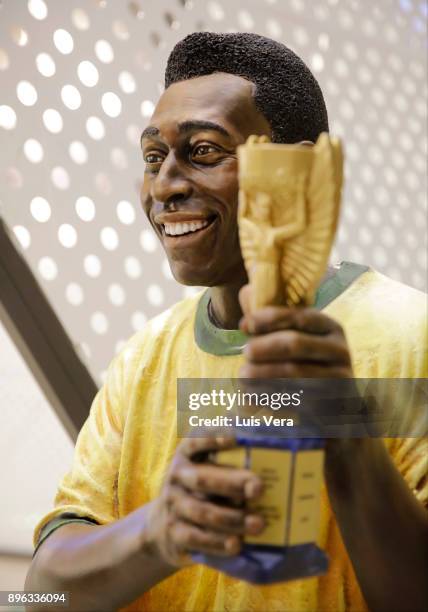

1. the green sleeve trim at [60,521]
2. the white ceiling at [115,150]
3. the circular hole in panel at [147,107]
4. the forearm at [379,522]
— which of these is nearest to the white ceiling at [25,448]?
the white ceiling at [115,150]

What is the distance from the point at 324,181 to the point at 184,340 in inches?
19.1

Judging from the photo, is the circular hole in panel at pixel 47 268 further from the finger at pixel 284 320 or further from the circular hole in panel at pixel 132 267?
the finger at pixel 284 320

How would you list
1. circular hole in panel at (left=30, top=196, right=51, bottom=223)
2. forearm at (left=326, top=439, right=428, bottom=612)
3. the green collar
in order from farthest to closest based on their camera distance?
circular hole in panel at (left=30, top=196, right=51, bottom=223) → the green collar → forearm at (left=326, top=439, right=428, bottom=612)

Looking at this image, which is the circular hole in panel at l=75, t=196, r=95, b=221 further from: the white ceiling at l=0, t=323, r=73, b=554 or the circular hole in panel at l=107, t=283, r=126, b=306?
the white ceiling at l=0, t=323, r=73, b=554

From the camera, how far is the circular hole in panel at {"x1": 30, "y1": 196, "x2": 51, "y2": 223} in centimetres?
202

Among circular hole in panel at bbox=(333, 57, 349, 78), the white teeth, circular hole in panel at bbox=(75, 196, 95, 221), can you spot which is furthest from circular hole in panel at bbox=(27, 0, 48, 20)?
the white teeth

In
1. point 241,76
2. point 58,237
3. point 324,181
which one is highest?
point 241,76

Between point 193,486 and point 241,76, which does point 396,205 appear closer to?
point 241,76

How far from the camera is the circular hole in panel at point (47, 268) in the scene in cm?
205

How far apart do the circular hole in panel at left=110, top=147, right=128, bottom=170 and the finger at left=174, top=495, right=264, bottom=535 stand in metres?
1.42

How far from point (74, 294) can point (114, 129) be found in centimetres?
43

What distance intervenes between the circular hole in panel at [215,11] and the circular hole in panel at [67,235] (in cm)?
65

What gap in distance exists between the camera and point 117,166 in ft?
6.84

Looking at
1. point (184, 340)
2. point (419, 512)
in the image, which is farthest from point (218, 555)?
point (184, 340)
